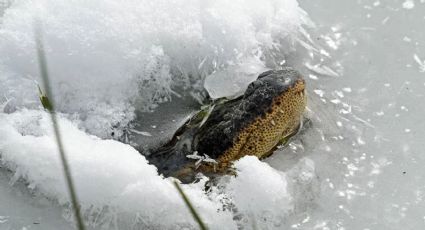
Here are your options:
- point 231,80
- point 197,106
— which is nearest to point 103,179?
point 197,106

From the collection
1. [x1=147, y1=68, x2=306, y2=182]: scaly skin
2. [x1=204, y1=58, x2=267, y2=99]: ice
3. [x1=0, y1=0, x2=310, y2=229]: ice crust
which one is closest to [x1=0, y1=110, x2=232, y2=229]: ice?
[x1=0, y1=0, x2=310, y2=229]: ice crust

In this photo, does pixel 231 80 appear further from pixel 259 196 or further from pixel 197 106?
pixel 259 196

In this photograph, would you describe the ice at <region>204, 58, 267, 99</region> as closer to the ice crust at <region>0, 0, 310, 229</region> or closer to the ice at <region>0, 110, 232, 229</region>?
the ice crust at <region>0, 0, 310, 229</region>

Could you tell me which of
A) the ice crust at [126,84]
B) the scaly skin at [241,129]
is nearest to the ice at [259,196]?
the ice crust at [126,84]

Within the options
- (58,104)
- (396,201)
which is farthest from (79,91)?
(396,201)

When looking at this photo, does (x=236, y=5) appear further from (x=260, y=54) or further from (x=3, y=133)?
(x=3, y=133)
